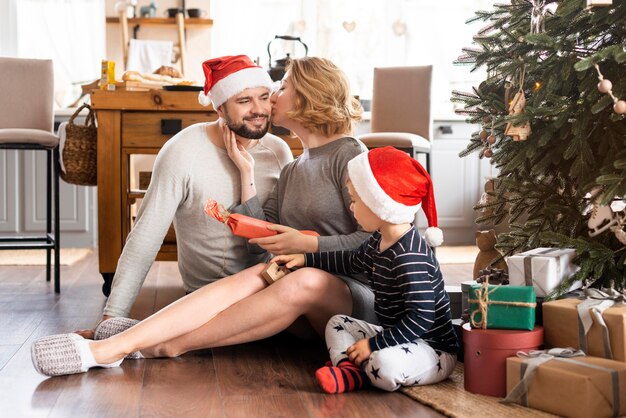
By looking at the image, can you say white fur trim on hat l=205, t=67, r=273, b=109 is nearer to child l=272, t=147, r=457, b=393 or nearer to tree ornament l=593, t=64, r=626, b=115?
child l=272, t=147, r=457, b=393

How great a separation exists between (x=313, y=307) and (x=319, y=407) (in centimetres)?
39

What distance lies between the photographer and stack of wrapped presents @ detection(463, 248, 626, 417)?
1794 millimetres

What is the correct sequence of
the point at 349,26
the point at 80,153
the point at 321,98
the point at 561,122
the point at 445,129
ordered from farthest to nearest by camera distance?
1. the point at 349,26
2. the point at 445,129
3. the point at 80,153
4. the point at 321,98
5. the point at 561,122

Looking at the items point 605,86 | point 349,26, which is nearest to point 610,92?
point 605,86

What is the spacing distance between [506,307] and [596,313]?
20 cm

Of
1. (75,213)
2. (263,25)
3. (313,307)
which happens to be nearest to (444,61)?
(263,25)

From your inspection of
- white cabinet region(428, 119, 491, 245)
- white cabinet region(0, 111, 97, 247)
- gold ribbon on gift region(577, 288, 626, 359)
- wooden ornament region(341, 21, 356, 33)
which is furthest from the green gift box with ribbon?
wooden ornament region(341, 21, 356, 33)

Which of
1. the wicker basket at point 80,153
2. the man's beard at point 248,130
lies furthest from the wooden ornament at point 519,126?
the wicker basket at point 80,153

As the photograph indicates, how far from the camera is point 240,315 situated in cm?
225

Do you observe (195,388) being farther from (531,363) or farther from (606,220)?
(606,220)

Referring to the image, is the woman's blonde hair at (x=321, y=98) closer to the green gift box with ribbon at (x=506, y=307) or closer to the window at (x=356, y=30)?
the green gift box with ribbon at (x=506, y=307)

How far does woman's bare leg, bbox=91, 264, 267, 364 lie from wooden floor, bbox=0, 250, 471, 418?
0.07 m

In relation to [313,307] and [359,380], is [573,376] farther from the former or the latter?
[313,307]

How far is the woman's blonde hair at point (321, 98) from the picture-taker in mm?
2471
